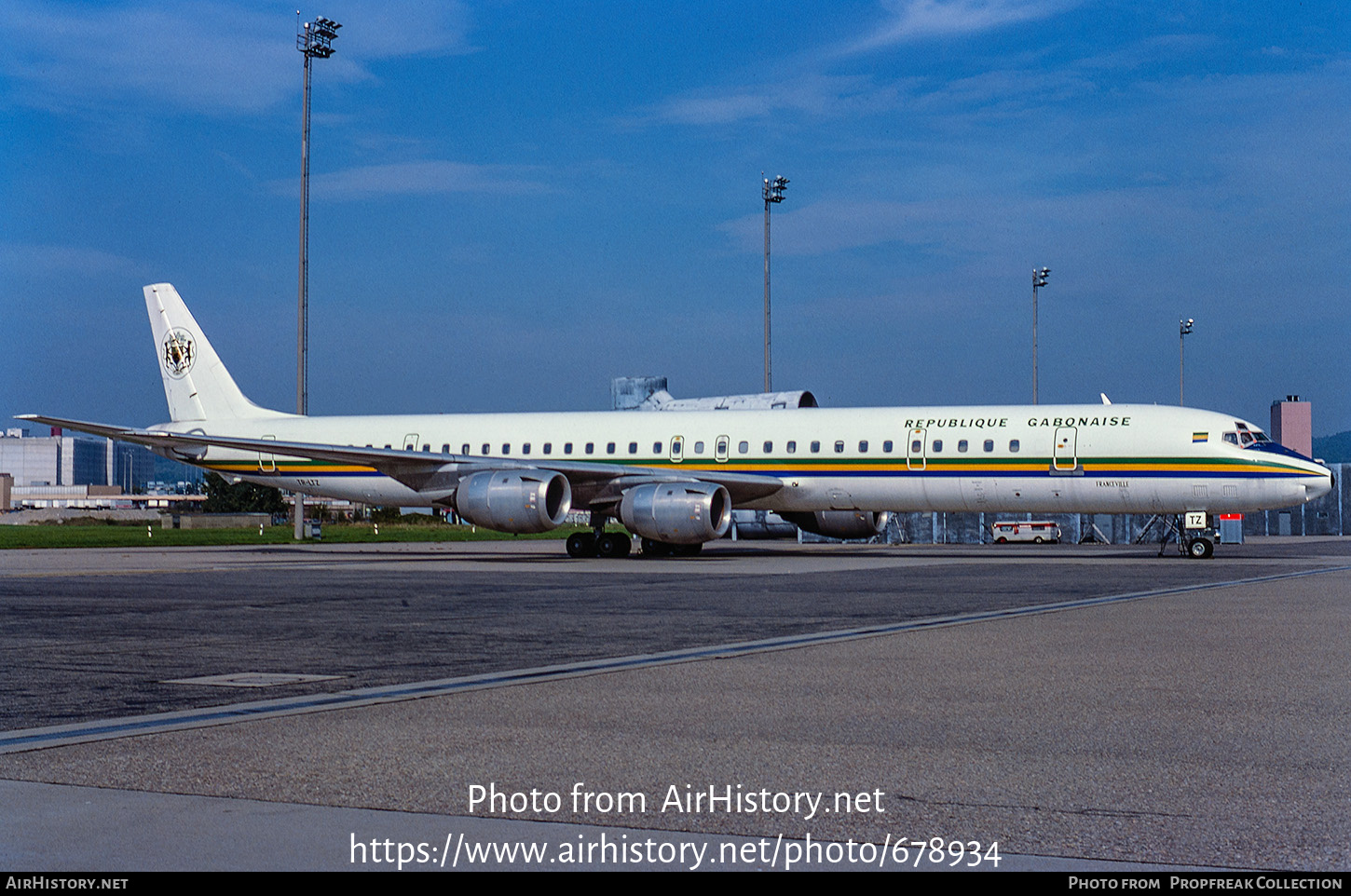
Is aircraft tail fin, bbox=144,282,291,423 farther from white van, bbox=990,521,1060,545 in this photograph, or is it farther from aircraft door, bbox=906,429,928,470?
white van, bbox=990,521,1060,545

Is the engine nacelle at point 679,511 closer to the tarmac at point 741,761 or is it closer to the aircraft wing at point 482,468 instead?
the aircraft wing at point 482,468

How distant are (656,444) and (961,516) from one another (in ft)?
92.0

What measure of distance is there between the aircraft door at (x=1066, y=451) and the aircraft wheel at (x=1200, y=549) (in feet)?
14.0

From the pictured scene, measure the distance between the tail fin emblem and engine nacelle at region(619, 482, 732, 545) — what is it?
16.6 metres

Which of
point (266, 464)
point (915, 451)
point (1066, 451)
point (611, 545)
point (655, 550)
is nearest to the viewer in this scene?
point (1066, 451)

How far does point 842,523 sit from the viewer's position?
118 ft

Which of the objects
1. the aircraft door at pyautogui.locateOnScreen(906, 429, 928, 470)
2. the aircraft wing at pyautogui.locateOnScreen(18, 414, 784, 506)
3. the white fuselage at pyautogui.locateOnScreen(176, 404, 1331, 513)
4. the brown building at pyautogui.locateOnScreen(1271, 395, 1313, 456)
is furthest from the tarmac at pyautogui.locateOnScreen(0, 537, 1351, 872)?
the brown building at pyautogui.locateOnScreen(1271, 395, 1313, 456)

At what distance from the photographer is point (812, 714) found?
795 cm

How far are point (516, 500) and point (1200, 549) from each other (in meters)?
15.7

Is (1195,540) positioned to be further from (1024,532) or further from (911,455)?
(1024,532)

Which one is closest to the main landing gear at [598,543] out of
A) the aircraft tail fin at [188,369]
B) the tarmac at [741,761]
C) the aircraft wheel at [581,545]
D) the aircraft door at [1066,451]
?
the aircraft wheel at [581,545]

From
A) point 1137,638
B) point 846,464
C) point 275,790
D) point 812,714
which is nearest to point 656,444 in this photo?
point 846,464

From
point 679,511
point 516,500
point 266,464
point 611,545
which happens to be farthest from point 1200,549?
point 266,464
